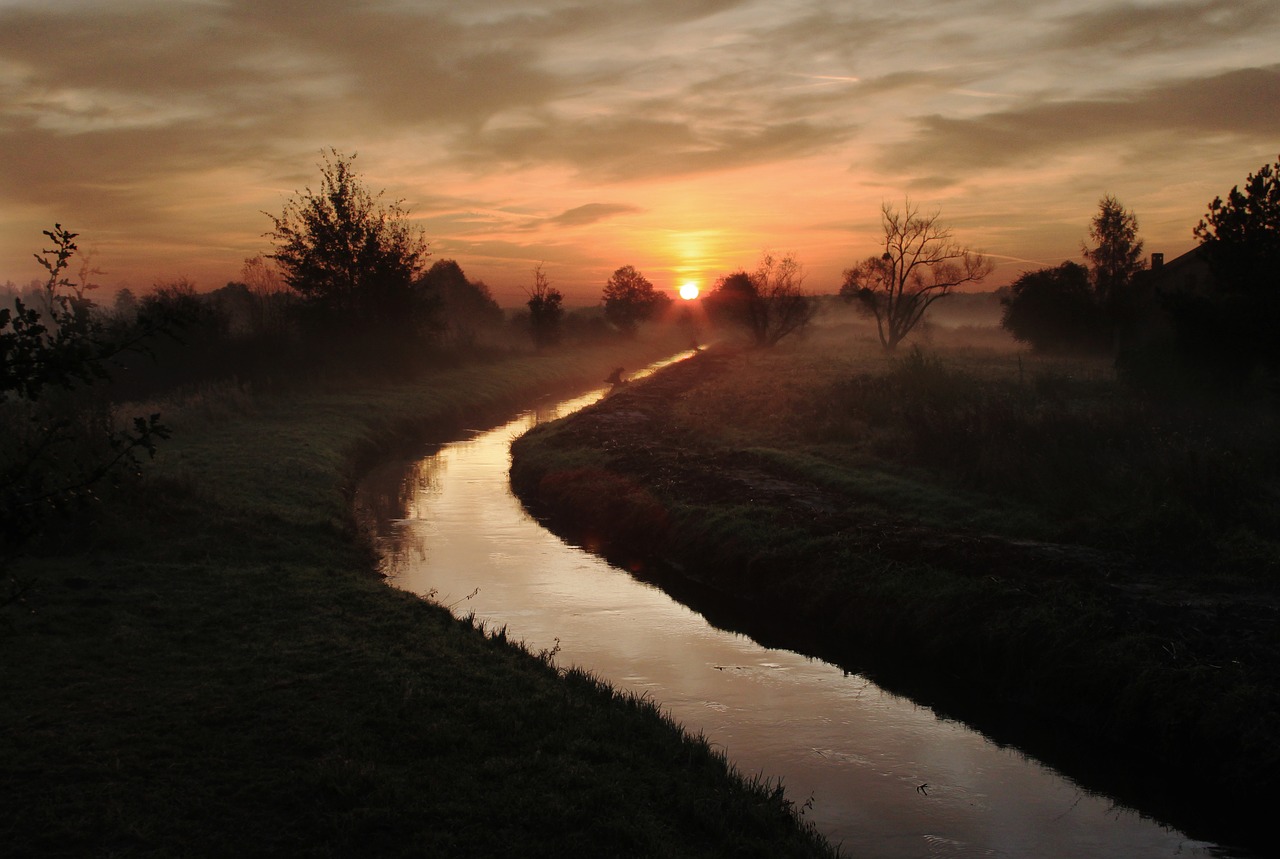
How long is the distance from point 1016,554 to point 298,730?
9.92 m

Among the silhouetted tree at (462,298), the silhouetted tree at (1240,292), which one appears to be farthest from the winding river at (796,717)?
the silhouetted tree at (462,298)

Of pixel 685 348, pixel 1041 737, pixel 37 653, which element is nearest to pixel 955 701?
pixel 1041 737

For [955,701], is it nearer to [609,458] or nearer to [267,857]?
[267,857]

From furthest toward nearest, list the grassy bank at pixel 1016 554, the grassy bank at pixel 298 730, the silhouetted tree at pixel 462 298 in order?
1. the silhouetted tree at pixel 462 298
2. the grassy bank at pixel 1016 554
3. the grassy bank at pixel 298 730

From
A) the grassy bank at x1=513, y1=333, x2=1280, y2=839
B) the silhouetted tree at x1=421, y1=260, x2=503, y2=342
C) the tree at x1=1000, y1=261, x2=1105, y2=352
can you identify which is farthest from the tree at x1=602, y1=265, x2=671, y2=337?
the grassy bank at x1=513, y1=333, x2=1280, y2=839

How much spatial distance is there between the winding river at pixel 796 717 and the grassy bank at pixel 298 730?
1198 mm

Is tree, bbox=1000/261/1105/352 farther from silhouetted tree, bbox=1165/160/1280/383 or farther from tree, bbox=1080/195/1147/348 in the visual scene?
silhouetted tree, bbox=1165/160/1280/383

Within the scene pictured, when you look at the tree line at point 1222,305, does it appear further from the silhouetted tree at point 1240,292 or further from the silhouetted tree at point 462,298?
the silhouetted tree at point 462,298

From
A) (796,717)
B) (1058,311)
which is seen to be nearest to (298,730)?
(796,717)

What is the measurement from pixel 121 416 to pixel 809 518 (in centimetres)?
1691

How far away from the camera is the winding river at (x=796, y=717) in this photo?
7.92m

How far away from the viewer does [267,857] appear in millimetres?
5707

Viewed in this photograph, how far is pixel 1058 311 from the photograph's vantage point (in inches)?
2169

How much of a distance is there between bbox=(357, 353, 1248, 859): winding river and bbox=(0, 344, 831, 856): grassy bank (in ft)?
3.93
